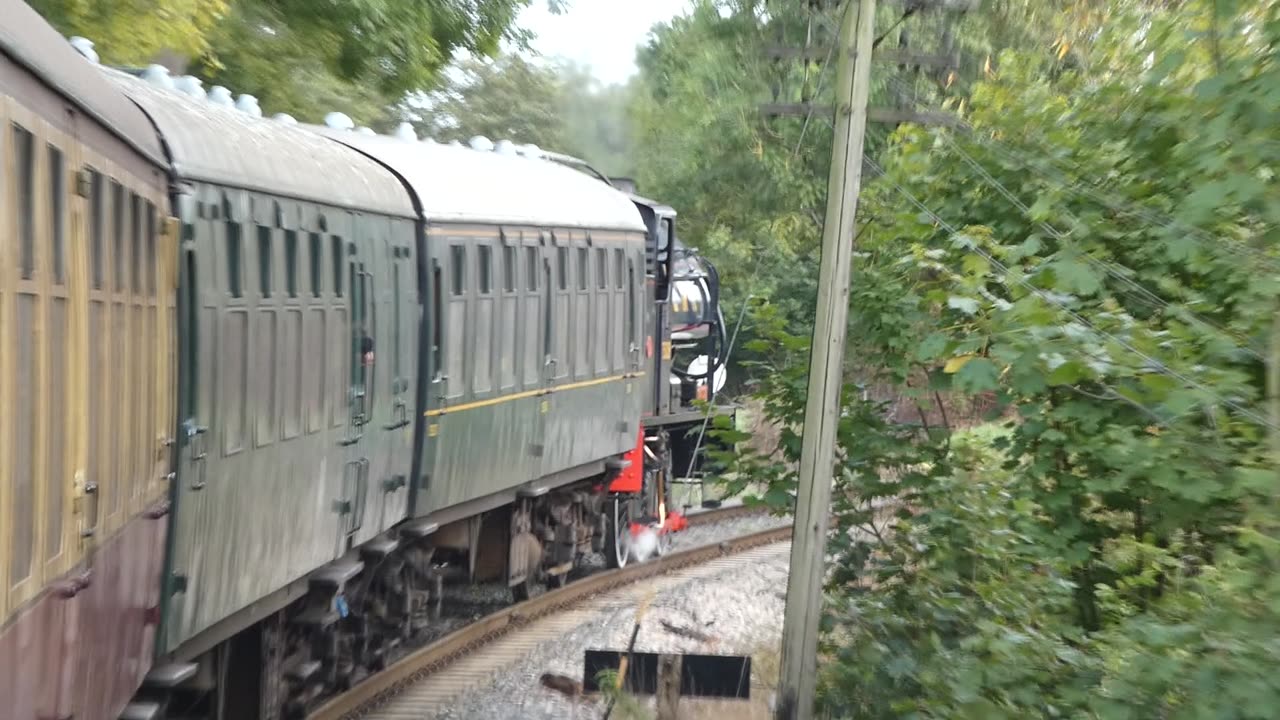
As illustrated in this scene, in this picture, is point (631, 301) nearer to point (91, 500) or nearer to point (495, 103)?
point (91, 500)

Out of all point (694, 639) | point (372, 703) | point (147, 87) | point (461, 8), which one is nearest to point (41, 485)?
point (147, 87)

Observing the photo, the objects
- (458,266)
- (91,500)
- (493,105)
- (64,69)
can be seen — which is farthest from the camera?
(493,105)

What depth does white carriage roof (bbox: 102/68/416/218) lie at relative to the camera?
6.34 metres

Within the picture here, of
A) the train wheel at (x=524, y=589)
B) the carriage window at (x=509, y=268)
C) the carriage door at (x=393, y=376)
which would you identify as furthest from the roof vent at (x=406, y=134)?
the train wheel at (x=524, y=589)

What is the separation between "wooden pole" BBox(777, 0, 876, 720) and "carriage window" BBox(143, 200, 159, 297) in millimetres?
4247

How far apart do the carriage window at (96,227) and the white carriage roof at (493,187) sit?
6.59 meters

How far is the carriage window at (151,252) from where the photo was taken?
207 inches

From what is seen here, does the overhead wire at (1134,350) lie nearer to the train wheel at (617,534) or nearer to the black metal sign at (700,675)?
the black metal sign at (700,675)

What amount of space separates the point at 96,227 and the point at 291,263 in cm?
364

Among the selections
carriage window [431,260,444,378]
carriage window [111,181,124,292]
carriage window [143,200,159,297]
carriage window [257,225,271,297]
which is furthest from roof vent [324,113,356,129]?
carriage window [111,181,124,292]

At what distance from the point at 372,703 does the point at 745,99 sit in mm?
17698

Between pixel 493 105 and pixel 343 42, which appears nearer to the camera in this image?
pixel 343 42

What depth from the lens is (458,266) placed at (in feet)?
37.3

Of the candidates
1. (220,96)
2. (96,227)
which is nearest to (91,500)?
(96,227)
